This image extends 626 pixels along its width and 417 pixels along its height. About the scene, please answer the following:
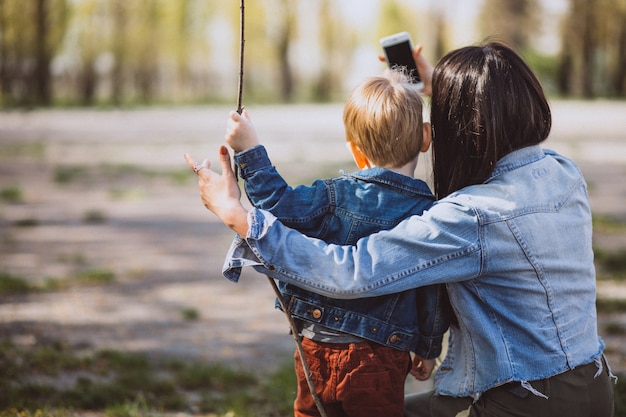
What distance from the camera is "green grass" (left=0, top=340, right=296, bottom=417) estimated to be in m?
3.43

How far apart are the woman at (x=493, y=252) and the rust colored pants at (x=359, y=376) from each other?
18cm

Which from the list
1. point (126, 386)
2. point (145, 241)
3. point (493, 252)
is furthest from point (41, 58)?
point (493, 252)

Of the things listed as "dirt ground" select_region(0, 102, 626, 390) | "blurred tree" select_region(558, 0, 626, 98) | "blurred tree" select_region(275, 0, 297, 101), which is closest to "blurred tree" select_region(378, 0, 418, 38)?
"blurred tree" select_region(275, 0, 297, 101)

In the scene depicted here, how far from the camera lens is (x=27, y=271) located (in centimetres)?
612

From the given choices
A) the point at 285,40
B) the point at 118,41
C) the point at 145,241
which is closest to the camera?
the point at 145,241

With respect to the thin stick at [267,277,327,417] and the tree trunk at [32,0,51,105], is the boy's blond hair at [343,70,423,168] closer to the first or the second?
the thin stick at [267,277,327,417]

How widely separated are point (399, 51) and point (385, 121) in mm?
763

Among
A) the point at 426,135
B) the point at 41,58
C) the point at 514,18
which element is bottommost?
the point at 41,58

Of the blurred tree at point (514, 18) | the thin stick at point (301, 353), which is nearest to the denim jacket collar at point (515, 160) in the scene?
the thin stick at point (301, 353)

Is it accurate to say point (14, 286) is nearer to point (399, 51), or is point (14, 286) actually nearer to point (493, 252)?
point (399, 51)

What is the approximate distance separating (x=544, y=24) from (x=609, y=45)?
3.16 metres

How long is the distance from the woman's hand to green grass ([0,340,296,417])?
1705 millimetres

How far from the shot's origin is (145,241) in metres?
7.39

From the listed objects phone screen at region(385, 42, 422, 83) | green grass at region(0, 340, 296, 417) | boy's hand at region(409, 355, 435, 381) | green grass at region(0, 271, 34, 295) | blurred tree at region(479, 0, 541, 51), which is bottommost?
green grass at region(0, 271, 34, 295)
